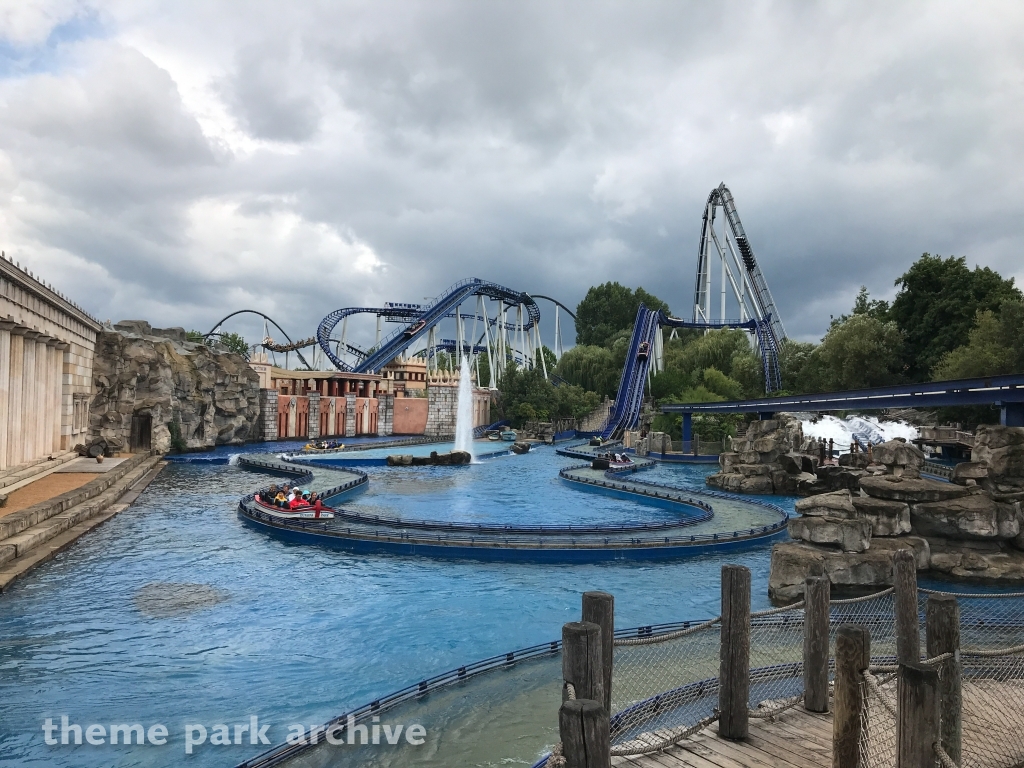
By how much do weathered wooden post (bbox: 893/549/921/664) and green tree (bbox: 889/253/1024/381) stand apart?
139 ft

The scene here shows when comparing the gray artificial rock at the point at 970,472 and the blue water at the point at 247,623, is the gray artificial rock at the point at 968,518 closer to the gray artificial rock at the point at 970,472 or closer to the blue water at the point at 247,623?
the gray artificial rock at the point at 970,472

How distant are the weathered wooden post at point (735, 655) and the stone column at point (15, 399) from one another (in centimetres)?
2669

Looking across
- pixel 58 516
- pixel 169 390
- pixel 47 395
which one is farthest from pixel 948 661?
pixel 169 390

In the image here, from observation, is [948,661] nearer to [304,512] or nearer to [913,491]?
[913,491]

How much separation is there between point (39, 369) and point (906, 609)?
32.0 meters

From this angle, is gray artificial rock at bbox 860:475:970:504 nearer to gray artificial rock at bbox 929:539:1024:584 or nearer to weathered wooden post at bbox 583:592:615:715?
gray artificial rock at bbox 929:539:1024:584

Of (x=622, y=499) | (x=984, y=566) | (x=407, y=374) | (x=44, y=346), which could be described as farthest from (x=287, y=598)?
(x=407, y=374)

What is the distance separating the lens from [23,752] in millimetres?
6957

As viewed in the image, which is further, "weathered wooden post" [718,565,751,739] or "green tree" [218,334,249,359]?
"green tree" [218,334,249,359]

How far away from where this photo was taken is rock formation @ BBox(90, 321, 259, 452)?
3769cm

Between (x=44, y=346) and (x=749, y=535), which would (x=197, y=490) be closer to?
(x=44, y=346)

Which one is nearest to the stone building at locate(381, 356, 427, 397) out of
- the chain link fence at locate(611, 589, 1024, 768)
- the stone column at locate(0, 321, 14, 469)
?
the stone column at locate(0, 321, 14, 469)

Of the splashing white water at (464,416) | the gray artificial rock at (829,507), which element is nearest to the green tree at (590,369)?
the splashing white water at (464,416)

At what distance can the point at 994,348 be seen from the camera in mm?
34000
